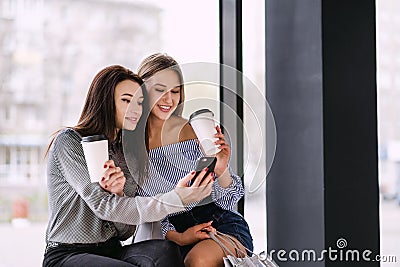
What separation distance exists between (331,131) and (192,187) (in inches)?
19.6

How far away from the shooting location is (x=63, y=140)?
1841 millimetres

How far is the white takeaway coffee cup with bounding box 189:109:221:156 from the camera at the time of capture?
182 centimetres

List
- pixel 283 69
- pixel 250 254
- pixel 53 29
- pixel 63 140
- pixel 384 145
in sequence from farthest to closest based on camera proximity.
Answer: pixel 384 145
pixel 53 29
pixel 283 69
pixel 250 254
pixel 63 140

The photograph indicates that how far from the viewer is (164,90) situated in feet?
6.17

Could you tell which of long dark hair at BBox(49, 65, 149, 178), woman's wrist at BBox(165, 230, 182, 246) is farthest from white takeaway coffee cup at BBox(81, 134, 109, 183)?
woman's wrist at BBox(165, 230, 182, 246)

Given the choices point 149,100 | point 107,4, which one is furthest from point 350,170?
point 107,4

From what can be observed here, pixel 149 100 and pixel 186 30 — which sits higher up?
pixel 186 30

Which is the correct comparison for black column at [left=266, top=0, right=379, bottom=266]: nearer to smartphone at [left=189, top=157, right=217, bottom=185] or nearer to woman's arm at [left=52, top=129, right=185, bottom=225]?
smartphone at [left=189, top=157, right=217, bottom=185]

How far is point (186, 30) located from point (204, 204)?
844 mm

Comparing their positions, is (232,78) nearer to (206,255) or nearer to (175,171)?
(175,171)

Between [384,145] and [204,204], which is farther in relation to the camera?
[384,145]

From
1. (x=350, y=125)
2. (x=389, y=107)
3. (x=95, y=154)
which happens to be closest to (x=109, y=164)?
(x=95, y=154)

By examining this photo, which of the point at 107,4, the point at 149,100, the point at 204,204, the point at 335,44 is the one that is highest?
the point at 107,4

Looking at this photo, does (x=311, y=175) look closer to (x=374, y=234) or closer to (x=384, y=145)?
(x=374, y=234)
